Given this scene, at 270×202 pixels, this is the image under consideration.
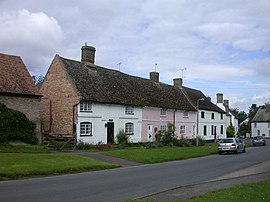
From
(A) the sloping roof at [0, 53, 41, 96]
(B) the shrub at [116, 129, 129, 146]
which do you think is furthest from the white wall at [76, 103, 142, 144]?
(A) the sloping roof at [0, 53, 41, 96]

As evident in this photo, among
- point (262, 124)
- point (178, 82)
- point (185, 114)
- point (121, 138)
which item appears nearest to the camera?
point (121, 138)

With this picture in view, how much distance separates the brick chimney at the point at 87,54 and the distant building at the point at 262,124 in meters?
79.1

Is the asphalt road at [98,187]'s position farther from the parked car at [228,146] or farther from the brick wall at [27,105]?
the parked car at [228,146]

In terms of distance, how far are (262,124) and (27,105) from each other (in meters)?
91.2

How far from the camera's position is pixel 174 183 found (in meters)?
15.5

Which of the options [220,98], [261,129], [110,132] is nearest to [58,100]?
[110,132]

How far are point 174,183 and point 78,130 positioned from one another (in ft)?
70.1

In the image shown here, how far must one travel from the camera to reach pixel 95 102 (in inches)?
1468

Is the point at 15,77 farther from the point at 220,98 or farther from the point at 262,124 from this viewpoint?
the point at 262,124

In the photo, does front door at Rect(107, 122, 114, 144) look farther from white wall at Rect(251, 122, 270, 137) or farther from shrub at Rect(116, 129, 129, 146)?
white wall at Rect(251, 122, 270, 137)

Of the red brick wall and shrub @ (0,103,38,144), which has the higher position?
the red brick wall

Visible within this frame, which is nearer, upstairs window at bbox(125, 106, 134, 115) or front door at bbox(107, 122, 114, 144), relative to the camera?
front door at bbox(107, 122, 114, 144)

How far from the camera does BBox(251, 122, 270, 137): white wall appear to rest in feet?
357

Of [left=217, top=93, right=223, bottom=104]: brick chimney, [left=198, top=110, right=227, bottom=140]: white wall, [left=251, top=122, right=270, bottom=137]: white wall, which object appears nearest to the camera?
[left=198, top=110, right=227, bottom=140]: white wall
